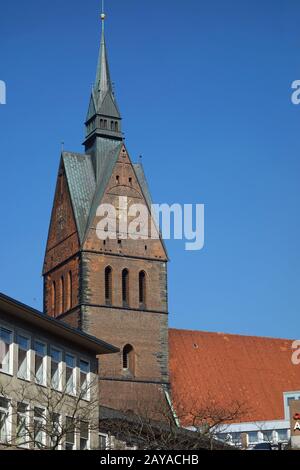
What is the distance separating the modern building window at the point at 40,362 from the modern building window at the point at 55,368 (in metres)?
0.54

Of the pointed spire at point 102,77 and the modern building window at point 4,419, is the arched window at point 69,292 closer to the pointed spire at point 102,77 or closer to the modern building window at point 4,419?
the pointed spire at point 102,77

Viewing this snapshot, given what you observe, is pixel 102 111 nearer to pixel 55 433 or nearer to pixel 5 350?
pixel 5 350

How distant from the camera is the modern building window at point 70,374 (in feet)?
128

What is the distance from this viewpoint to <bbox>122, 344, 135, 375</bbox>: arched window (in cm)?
6272

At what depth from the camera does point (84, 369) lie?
Result: 41.1 m

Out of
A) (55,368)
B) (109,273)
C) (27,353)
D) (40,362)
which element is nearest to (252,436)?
(109,273)

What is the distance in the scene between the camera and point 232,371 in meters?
71.9

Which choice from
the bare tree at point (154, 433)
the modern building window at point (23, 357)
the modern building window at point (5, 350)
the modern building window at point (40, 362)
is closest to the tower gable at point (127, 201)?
the bare tree at point (154, 433)

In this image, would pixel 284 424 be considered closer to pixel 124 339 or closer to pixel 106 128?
pixel 124 339

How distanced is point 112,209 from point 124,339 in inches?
272

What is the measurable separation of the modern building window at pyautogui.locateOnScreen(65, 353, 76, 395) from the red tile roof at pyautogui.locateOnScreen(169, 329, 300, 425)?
2809cm

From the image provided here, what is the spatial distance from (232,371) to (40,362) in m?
35.4
